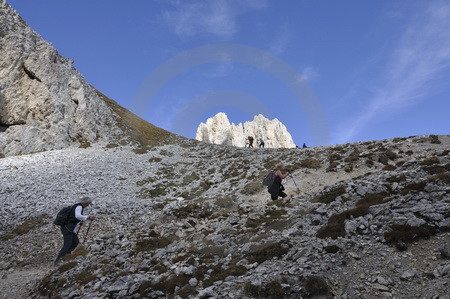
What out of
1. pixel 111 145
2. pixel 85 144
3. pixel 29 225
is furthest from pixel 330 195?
pixel 85 144

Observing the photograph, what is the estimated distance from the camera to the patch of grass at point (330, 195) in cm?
1839

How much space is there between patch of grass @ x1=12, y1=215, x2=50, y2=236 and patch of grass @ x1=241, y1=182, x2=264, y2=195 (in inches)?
720

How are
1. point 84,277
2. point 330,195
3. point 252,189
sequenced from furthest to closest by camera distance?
point 252,189 < point 330,195 < point 84,277

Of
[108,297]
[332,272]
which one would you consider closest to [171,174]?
[108,297]

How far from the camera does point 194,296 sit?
9711 mm

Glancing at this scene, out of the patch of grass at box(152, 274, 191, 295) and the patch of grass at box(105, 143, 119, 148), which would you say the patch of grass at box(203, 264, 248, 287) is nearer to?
the patch of grass at box(152, 274, 191, 295)

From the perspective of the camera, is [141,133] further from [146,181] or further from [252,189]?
[252,189]

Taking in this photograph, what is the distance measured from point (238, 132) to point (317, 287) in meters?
182

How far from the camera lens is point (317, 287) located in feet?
28.5

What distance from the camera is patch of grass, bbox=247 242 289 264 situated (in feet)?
38.6

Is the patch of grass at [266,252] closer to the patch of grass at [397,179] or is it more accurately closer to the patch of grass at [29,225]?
the patch of grass at [397,179]

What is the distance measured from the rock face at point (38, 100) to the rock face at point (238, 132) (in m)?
120

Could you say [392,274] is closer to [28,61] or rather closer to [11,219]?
[11,219]

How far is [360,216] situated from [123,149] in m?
46.1
